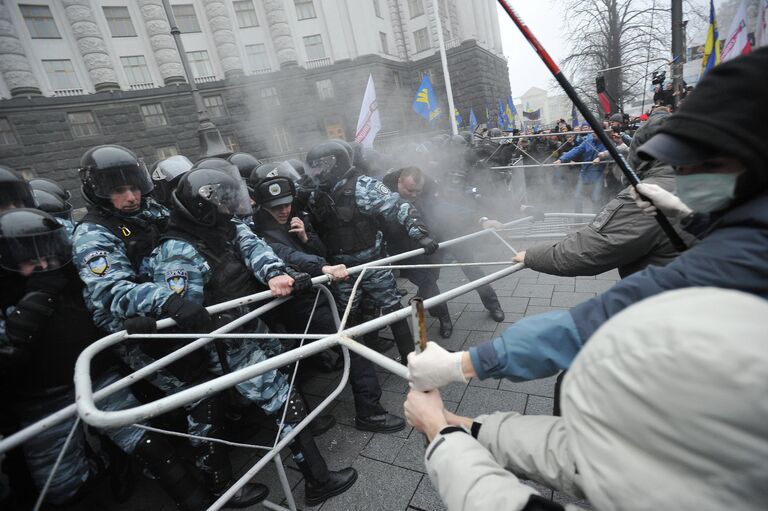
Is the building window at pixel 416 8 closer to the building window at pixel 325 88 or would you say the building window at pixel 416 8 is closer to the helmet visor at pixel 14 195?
the building window at pixel 325 88

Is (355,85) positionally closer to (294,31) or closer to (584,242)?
(294,31)

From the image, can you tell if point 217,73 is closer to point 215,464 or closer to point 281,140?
point 281,140

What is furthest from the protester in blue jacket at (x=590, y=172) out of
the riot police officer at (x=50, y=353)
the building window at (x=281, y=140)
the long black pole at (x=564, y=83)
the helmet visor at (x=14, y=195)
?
the building window at (x=281, y=140)

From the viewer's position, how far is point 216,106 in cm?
2598

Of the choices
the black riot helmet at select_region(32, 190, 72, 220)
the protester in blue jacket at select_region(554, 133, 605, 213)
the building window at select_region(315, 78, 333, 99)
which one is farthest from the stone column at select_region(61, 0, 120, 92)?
the protester in blue jacket at select_region(554, 133, 605, 213)

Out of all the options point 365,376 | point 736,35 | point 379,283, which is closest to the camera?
point 365,376

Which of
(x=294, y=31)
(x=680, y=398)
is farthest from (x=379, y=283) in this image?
(x=294, y=31)

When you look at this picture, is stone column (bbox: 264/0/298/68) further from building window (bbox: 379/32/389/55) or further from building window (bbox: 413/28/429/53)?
building window (bbox: 413/28/429/53)

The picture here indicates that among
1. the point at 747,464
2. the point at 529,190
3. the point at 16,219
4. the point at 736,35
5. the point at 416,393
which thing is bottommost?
the point at 529,190

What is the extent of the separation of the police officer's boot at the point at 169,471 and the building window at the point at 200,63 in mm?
30393

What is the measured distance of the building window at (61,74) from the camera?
21.1 metres

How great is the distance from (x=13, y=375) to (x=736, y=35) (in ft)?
30.9

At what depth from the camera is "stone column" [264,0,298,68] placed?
27.1 m

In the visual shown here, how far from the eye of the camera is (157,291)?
83.4 inches
